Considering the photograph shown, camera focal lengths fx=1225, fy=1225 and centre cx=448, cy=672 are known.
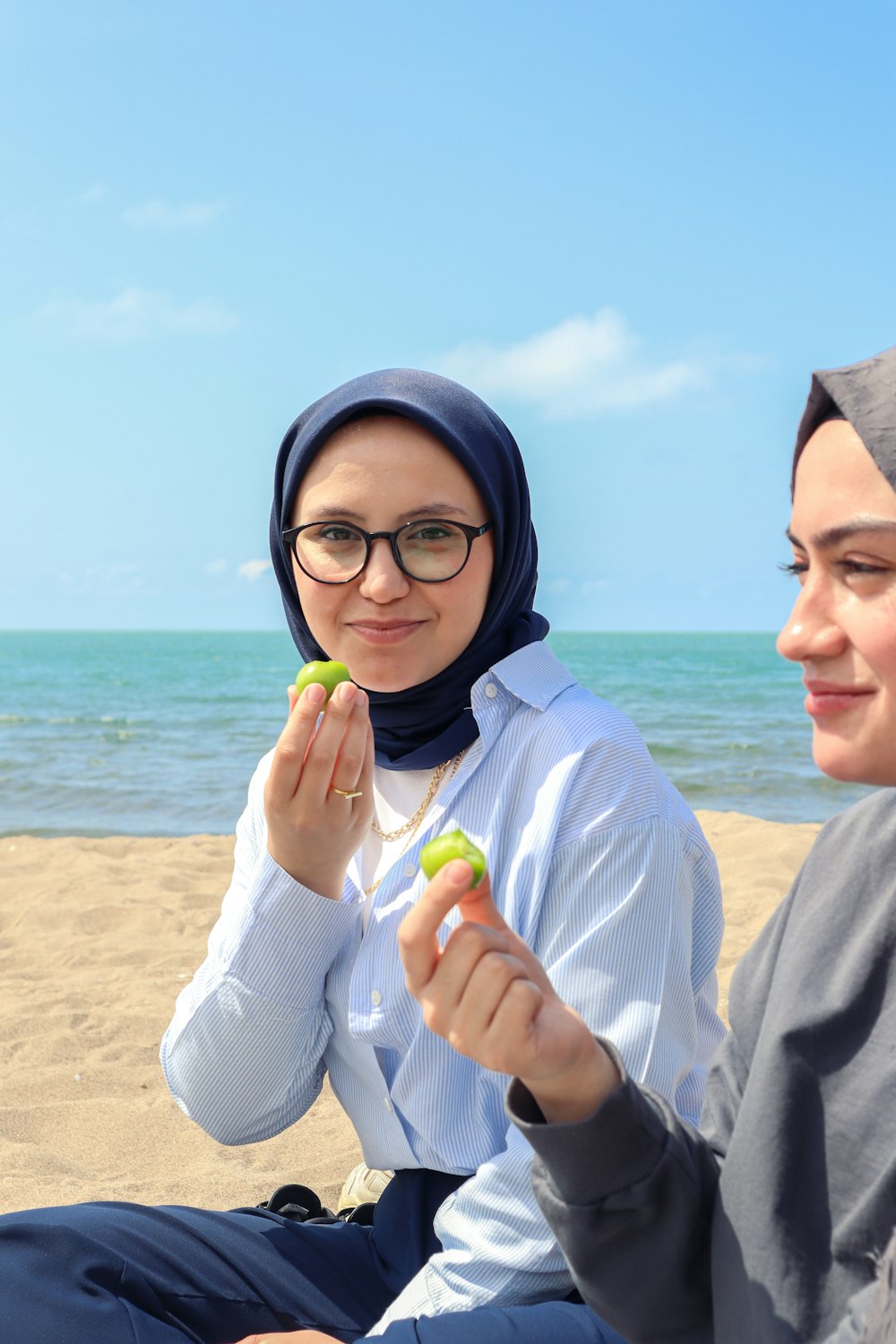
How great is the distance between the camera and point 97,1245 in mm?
2211

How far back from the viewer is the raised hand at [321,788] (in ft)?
7.82

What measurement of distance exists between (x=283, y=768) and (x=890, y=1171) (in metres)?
1.32

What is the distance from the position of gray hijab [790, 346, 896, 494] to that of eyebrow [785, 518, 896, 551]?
0.05 meters

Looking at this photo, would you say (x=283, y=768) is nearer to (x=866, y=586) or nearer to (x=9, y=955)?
(x=866, y=586)

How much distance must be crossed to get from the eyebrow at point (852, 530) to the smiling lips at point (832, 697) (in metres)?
0.17

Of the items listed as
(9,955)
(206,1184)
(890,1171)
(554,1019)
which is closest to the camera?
(890,1171)

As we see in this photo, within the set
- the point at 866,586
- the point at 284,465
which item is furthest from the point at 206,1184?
the point at 866,586

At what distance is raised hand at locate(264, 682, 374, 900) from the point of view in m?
2.38

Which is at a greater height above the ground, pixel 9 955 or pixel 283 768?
pixel 283 768

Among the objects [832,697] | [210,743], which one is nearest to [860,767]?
[832,697]

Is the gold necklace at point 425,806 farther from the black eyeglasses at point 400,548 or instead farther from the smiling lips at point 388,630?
the black eyeglasses at point 400,548

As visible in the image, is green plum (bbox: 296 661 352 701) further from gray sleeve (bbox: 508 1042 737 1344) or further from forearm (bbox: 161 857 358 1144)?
gray sleeve (bbox: 508 1042 737 1344)

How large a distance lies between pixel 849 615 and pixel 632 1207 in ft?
2.75

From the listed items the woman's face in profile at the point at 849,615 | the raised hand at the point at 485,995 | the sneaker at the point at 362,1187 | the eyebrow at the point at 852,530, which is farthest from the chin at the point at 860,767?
the sneaker at the point at 362,1187
